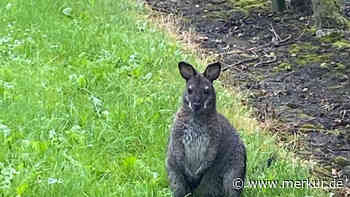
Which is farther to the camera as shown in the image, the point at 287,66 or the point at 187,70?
the point at 287,66

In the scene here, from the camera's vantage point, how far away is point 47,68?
7449 millimetres

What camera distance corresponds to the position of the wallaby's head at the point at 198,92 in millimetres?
5004

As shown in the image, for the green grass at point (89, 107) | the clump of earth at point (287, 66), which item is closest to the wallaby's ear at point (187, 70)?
the green grass at point (89, 107)

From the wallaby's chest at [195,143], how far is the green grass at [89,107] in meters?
0.34

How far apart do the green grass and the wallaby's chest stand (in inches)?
13.4

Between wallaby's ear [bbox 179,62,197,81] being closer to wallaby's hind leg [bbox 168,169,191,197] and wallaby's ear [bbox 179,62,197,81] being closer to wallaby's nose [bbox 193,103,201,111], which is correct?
wallaby's nose [bbox 193,103,201,111]

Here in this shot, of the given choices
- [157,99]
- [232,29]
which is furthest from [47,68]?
[232,29]

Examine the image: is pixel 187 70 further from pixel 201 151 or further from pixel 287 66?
pixel 287 66

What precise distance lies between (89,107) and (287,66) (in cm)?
338

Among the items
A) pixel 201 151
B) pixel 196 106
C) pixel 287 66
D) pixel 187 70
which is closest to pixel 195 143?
pixel 201 151

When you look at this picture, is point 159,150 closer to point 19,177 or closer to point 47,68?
point 19,177

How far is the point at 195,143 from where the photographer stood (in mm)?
5031

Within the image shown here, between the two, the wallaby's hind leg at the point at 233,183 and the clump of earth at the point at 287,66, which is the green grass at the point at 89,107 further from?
the clump of earth at the point at 287,66

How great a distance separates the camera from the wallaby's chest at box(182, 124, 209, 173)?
502 cm
